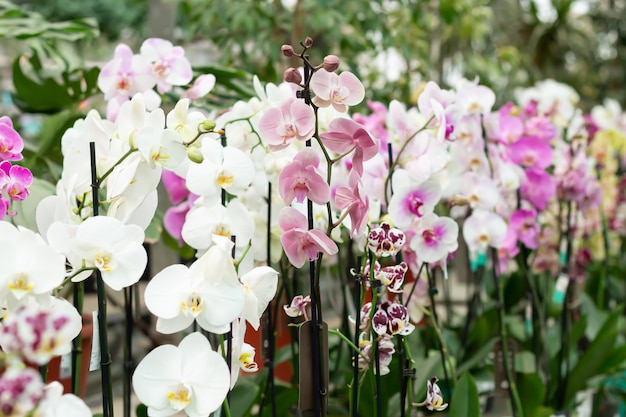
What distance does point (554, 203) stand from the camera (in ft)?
5.69

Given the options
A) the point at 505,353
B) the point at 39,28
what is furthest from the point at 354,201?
the point at 39,28

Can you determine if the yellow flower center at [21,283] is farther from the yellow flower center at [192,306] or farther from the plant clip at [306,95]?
the plant clip at [306,95]

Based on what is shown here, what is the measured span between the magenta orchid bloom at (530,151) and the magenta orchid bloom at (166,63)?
0.52 meters

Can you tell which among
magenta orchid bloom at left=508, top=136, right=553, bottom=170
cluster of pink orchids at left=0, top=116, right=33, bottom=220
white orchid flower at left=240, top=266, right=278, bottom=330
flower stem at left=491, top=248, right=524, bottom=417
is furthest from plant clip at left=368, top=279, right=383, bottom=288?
Result: magenta orchid bloom at left=508, top=136, right=553, bottom=170

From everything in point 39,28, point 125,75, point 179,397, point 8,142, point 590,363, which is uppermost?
point 39,28

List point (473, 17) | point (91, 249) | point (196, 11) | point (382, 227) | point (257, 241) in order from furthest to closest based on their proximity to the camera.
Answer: point (473, 17)
point (196, 11)
point (257, 241)
point (382, 227)
point (91, 249)

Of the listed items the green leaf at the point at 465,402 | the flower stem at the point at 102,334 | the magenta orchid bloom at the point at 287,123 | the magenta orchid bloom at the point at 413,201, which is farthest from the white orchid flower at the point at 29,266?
the green leaf at the point at 465,402

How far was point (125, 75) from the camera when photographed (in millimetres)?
904

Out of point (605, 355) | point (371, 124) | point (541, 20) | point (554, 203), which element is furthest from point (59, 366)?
point (541, 20)

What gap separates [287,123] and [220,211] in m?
0.10

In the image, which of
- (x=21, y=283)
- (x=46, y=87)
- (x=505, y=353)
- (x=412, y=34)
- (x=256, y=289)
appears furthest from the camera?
(x=412, y=34)

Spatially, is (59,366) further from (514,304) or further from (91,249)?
(514,304)

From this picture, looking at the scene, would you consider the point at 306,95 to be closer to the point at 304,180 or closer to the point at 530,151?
the point at 304,180

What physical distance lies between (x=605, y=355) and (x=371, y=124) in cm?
59
